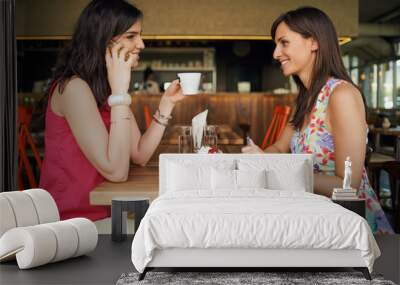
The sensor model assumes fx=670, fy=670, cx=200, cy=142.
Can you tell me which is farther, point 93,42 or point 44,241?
point 93,42

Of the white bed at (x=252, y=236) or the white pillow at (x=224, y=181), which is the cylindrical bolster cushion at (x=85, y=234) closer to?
the white bed at (x=252, y=236)

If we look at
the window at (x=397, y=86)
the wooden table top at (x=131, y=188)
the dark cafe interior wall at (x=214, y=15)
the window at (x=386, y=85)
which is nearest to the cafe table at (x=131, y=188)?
the wooden table top at (x=131, y=188)

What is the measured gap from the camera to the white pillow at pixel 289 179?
439 cm

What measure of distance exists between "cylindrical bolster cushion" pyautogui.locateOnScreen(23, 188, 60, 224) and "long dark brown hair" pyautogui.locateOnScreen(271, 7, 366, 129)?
1.60 metres

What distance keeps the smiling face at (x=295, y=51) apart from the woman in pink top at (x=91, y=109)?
0.94 meters

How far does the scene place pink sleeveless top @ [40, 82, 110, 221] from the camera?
12.8ft

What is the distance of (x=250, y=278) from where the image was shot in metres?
Result: 3.45

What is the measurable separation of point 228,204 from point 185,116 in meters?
8.69

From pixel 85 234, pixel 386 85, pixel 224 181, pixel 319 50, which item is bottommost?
pixel 85 234

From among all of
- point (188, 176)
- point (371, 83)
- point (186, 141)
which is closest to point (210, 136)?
point (186, 141)

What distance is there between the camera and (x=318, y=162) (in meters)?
4.33

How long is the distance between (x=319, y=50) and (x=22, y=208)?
2.01 metres

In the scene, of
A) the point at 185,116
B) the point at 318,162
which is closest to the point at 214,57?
the point at 185,116

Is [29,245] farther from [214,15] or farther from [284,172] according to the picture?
[214,15]
